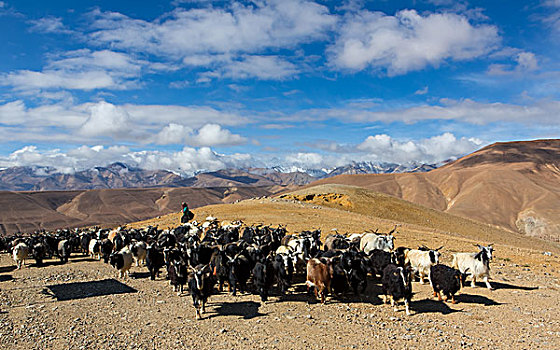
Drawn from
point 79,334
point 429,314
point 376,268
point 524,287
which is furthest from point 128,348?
point 524,287

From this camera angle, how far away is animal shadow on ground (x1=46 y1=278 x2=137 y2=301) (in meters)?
12.1

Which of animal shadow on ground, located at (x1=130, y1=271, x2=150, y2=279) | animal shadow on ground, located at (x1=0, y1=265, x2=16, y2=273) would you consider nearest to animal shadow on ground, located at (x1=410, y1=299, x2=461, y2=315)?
animal shadow on ground, located at (x1=130, y1=271, x2=150, y2=279)

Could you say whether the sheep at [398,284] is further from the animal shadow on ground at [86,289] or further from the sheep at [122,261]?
the sheep at [122,261]

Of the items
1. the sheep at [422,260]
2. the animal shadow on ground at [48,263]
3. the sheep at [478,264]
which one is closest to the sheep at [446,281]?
the sheep at [422,260]

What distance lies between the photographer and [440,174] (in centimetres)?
17138

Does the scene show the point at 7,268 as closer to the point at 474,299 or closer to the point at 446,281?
the point at 446,281

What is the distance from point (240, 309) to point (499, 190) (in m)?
143

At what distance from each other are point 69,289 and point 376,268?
37.8 feet

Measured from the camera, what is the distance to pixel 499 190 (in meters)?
128

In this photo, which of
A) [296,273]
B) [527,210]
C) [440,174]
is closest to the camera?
[296,273]

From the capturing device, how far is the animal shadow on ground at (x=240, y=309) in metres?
10.2

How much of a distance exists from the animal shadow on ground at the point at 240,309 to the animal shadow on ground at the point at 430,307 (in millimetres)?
4698

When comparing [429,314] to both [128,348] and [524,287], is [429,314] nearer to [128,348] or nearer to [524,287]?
[524,287]

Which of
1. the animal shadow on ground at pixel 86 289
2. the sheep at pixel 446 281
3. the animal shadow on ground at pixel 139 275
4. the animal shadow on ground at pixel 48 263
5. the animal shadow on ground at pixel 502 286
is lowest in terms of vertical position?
the animal shadow on ground at pixel 502 286
